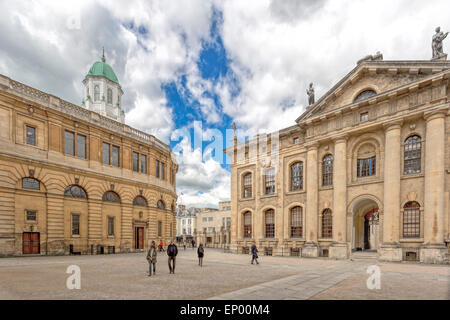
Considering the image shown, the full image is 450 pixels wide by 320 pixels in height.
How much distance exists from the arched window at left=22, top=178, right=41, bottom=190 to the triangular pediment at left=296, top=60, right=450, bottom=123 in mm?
25751

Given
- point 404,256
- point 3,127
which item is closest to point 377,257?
point 404,256

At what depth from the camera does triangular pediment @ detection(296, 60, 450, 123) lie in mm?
20281

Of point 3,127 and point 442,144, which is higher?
point 3,127

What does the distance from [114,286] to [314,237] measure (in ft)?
65.7

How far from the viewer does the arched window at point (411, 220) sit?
65.0ft

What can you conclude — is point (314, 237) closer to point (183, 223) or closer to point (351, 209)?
point (351, 209)

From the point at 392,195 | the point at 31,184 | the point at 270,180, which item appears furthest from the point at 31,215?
the point at 392,195

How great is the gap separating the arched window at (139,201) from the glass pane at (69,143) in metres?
8.92

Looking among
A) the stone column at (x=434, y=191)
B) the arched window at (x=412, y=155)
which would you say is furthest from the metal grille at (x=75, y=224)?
the arched window at (x=412, y=155)

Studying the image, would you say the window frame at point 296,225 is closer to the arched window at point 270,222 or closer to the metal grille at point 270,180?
the arched window at point 270,222

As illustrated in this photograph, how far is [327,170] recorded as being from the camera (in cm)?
2589

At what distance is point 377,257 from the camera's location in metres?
20.8

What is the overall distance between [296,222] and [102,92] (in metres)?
54.5

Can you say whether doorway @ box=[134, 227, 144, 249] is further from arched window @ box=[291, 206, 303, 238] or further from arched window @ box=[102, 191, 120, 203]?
arched window @ box=[291, 206, 303, 238]
